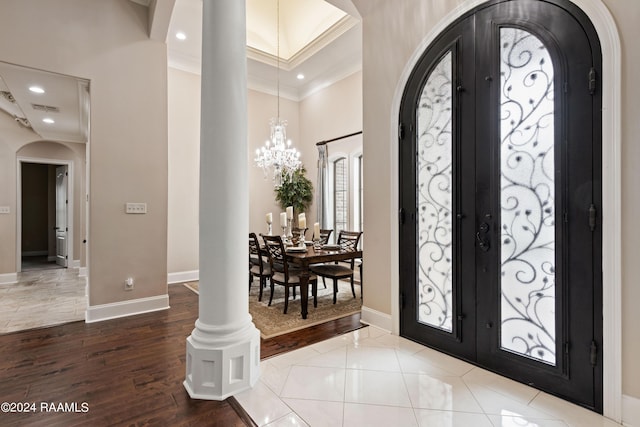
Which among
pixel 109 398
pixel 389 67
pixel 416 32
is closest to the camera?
pixel 109 398

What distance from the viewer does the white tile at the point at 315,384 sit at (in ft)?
6.54

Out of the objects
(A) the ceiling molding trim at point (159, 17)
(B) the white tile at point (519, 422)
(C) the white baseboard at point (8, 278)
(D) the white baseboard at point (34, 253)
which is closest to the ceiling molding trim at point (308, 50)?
(A) the ceiling molding trim at point (159, 17)

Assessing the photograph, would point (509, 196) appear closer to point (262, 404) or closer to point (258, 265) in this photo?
point (262, 404)

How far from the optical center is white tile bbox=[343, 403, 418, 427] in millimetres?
1729

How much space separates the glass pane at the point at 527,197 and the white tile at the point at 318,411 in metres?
1.32

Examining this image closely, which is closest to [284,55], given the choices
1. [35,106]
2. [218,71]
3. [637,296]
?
[35,106]

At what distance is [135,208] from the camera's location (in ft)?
11.9

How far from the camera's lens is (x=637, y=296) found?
5.61 feet

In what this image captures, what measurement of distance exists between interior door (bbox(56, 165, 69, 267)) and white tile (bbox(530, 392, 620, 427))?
8.32m

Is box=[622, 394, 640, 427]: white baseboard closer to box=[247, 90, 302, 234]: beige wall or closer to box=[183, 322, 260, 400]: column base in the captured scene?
box=[183, 322, 260, 400]: column base

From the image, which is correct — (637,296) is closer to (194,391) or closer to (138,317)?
(194,391)

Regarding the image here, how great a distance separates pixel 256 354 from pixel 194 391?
434 mm

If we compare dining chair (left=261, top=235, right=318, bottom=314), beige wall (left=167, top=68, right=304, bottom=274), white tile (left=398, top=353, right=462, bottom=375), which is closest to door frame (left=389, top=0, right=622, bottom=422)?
white tile (left=398, top=353, right=462, bottom=375)

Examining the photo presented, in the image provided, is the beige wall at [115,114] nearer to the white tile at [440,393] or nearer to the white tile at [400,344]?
the white tile at [400,344]
